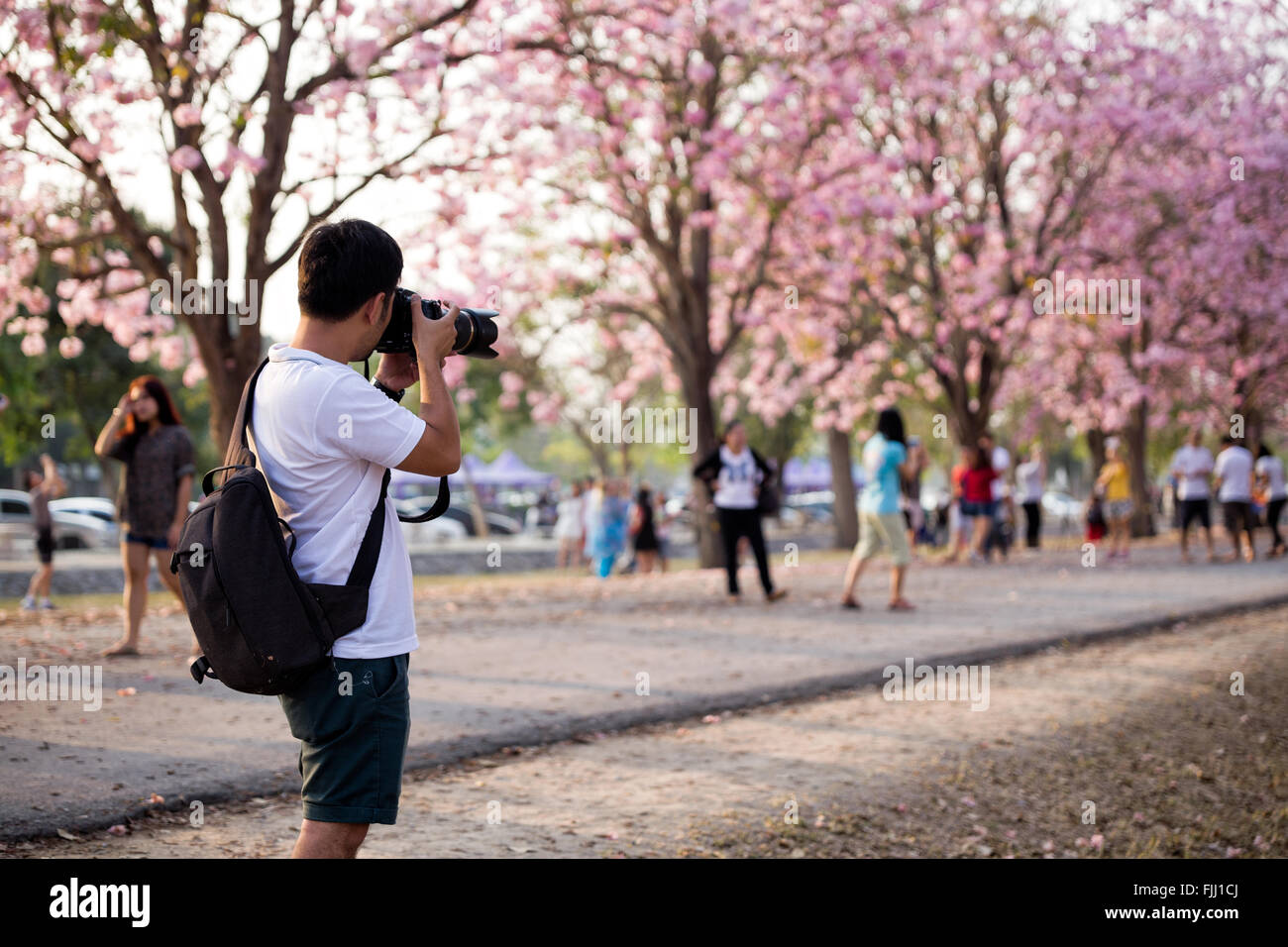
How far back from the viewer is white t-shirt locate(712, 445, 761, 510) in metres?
12.3

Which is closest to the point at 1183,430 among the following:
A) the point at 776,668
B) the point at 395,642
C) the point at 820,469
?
the point at 820,469

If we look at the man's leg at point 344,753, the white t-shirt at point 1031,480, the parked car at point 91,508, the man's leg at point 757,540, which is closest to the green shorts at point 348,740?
the man's leg at point 344,753

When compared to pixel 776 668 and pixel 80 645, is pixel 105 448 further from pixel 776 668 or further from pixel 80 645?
pixel 776 668

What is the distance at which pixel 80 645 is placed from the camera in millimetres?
9062

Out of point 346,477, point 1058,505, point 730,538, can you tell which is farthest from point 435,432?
point 1058,505

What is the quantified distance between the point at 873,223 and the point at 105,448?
47.2 feet

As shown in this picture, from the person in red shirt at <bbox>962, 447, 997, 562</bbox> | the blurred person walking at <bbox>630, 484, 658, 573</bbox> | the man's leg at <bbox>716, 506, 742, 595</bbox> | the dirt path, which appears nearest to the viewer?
the dirt path

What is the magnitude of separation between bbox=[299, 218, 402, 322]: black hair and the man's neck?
0.02m

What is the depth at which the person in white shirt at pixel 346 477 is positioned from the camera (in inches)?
105

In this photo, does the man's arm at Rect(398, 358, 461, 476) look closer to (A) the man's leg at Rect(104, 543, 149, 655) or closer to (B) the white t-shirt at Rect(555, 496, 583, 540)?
(A) the man's leg at Rect(104, 543, 149, 655)

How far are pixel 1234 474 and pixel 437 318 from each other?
1695cm

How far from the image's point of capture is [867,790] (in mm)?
5270

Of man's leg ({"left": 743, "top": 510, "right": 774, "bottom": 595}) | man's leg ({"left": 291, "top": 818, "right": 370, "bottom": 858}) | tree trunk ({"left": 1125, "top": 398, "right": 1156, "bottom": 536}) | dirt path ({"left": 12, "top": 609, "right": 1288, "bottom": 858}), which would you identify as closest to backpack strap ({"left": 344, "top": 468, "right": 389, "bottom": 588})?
man's leg ({"left": 291, "top": 818, "right": 370, "bottom": 858})

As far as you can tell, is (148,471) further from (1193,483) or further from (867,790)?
(1193,483)
